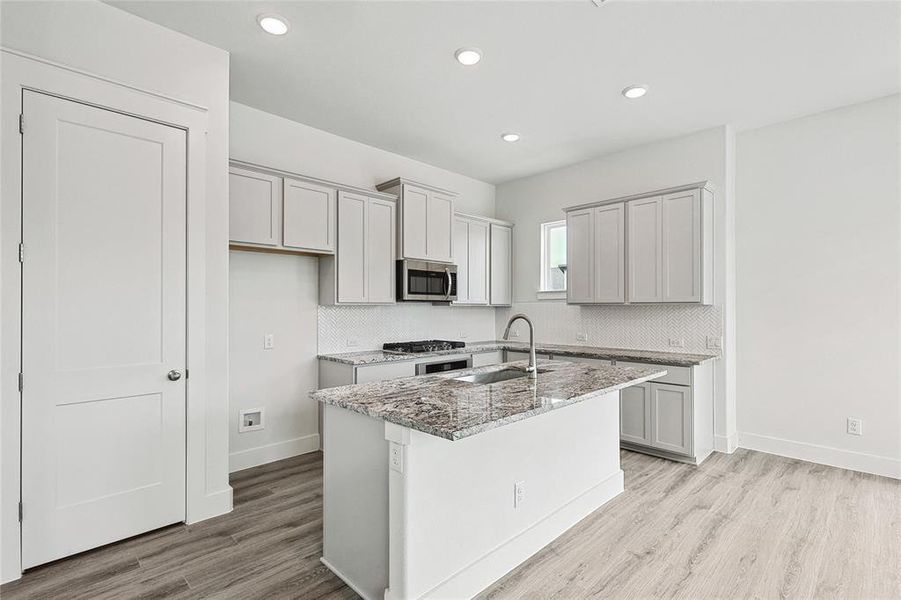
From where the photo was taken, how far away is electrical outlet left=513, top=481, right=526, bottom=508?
2.29m

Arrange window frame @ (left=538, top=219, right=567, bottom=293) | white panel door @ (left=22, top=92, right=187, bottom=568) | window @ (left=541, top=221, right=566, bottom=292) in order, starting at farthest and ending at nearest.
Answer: window frame @ (left=538, top=219, right=567, bottom=293) → window @ (left=541, top=221, right=566, bottom=292) → white panel door @ (left=22, top=92, right=187, bottom=568)

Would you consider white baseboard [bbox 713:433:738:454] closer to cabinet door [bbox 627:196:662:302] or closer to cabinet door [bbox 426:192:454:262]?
cabinet door [bbox 627:196:662:302]

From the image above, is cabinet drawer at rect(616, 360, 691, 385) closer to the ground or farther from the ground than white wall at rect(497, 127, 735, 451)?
closer to the ground

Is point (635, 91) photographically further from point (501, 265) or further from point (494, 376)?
point (501, 265)

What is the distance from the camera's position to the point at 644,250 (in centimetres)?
425

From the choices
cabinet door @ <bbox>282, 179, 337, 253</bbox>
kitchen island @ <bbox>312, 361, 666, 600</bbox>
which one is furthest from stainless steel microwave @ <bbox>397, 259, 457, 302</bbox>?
kitchen island @ <bbox>312, 361, 666, 600</bbox>

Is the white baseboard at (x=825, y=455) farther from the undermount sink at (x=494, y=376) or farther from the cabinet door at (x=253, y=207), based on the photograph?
the cabinet door at (x=253, y=207)

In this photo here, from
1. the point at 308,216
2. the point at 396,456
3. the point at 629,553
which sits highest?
the point at 308,216

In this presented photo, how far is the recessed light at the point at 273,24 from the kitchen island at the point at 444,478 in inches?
83.6

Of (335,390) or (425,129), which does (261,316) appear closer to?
(335,390)

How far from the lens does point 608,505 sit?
2943mm

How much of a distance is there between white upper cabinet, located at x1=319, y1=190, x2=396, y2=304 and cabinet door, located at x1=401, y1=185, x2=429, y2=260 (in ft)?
0.39

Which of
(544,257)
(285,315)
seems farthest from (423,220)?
(544,257)

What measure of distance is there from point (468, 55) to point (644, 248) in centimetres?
243
